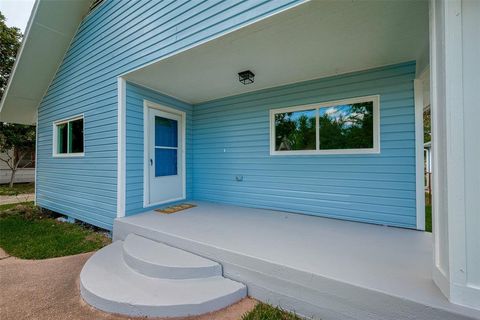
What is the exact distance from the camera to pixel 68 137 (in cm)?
524

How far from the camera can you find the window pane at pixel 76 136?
4.89 metres

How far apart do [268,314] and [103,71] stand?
4703 millimetres

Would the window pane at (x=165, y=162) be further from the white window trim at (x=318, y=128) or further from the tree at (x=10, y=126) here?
the tree at (x=10, y=126)

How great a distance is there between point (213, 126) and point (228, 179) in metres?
1.23

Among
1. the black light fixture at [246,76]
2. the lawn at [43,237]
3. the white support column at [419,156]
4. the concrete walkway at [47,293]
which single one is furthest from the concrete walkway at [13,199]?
the white support column at [419,156]

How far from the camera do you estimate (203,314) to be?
1.95m

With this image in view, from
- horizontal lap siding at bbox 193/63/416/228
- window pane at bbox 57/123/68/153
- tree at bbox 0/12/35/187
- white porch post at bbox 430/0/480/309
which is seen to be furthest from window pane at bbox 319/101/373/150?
tree at bbox 0/12/35/187

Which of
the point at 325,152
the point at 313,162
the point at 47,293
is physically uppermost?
the point at 325,152

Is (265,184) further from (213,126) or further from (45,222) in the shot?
(45,222)

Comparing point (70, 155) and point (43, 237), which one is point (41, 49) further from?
point (43, 237)

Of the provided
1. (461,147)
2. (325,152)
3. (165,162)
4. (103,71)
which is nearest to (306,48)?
(325,152)

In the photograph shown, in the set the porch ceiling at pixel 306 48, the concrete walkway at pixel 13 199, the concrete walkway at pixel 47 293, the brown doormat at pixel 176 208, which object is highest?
the porch ceiling at pixel 306 48

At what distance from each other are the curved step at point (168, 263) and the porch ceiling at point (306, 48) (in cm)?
253

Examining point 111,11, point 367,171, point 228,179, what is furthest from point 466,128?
point 111,11
